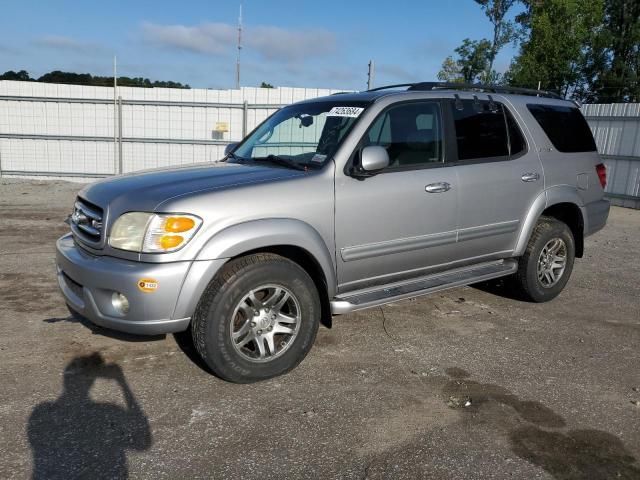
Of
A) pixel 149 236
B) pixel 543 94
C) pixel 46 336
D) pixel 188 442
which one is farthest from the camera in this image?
pixel 543 94

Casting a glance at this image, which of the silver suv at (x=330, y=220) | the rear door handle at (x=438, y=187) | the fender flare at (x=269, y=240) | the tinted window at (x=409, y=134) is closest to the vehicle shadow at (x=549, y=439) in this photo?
the silver suv at (x=330, y=220)

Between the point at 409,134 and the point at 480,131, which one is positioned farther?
the point at 480,131

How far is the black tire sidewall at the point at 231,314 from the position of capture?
328 cm

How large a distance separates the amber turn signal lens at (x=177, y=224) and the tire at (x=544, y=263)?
3323 millimetres

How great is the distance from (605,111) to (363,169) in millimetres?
11524

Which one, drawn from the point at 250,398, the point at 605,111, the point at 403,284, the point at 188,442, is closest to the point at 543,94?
the point at 403,284

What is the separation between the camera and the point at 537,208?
4926 mm

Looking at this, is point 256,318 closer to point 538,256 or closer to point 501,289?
point 538,256

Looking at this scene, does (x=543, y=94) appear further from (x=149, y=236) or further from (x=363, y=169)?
(x=149, y=236)

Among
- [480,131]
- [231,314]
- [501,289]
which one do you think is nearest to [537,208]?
[480,131]

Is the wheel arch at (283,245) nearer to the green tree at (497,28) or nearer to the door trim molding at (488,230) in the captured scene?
the door trim molding at (488,230)

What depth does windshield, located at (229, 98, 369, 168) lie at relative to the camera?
3984mm

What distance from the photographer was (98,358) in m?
3.83

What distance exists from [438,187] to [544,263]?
5.76 feet
